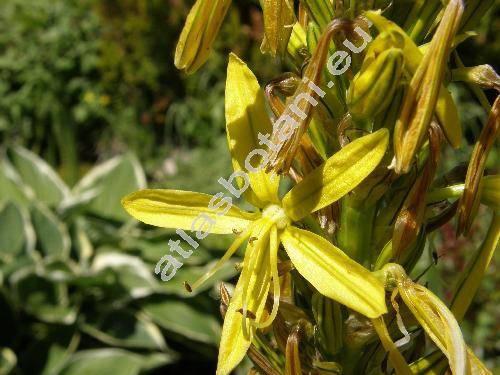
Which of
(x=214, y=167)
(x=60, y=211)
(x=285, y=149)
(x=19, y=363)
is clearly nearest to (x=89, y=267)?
(x=60, y=211)

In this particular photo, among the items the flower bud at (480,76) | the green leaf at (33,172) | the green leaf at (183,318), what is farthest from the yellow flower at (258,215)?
the green leaf at (33,172)

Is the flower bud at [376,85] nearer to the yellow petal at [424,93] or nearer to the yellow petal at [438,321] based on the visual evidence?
the yellow petal at [424,93]

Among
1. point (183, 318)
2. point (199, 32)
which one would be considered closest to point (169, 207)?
point (199, 32)

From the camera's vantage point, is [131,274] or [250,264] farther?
[131,274]

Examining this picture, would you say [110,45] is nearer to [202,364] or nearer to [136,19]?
[136,19]

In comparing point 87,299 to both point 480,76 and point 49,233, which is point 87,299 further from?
point 480,76

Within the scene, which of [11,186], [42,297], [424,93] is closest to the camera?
[424,93]

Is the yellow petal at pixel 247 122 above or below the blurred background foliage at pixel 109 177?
above

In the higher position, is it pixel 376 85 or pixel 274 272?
pixel 376 85
